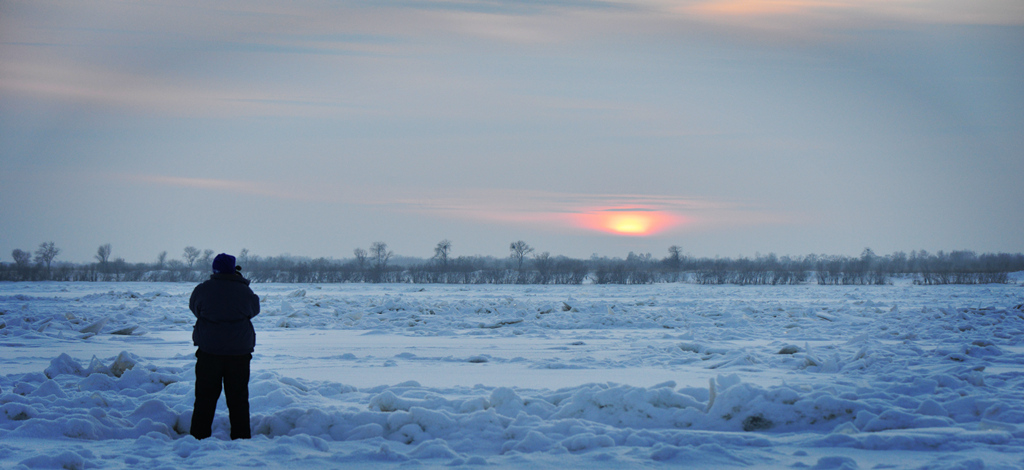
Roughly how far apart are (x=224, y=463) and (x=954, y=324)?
14.6 metres

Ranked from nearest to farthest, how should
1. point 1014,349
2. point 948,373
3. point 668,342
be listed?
point 948,373 → point 1014,349 → point 668,342

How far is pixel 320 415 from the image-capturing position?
232 inches

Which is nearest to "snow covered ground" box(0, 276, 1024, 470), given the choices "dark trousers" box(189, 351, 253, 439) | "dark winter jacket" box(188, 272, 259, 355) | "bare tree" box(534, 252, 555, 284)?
"dark trousers" box(189, 351, 253, 439)

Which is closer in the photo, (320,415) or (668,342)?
(320,415)

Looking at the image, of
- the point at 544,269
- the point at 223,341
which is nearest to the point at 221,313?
the point at 223,341

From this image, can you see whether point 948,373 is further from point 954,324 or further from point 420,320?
point 420,320

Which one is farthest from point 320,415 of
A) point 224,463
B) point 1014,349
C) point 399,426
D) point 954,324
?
point 954,324

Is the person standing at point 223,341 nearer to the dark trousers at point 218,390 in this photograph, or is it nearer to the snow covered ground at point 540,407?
the dark trousers at point 218,390

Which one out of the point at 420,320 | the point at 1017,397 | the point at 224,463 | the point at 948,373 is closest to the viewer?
the point at 224,463

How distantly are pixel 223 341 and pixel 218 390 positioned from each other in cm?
43

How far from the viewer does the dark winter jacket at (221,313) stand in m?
5.30

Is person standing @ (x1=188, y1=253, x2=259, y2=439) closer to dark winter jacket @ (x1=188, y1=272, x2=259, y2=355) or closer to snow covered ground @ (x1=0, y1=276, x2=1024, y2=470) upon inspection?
dark winter jacket @ (x1=188, y1=272, x2=259, y2=355)

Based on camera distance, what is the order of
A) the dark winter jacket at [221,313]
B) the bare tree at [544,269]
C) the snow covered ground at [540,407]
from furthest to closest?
the bare tree at [544,269] → the dark winter jacket at [221,313] → the snow covered ground at [540,407]

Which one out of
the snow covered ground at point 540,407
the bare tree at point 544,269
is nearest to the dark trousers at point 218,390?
the snow covered ground at point 540,407
